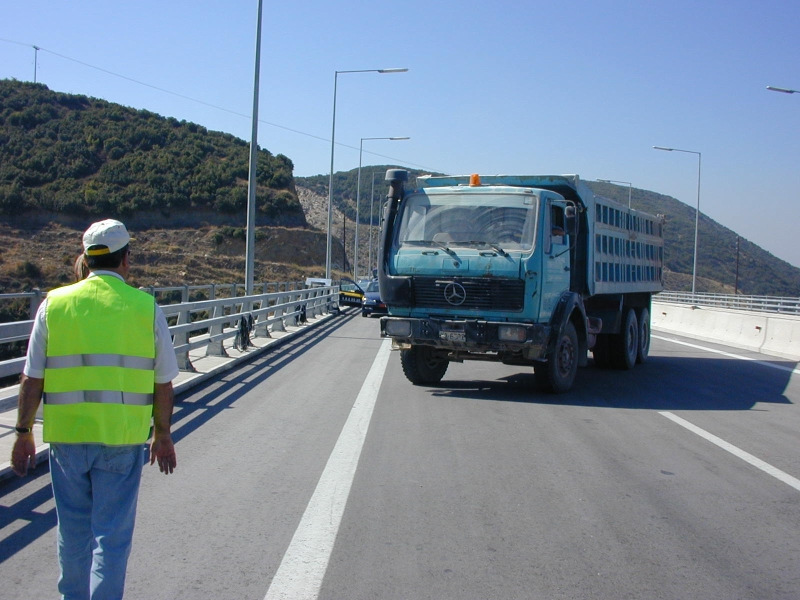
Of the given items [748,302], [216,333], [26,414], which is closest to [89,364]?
[26,414]

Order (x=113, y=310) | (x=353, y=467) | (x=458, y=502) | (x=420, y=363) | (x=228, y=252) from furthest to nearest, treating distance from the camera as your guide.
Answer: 1. (x=228, y=252)
2. (x=420, y=363)
3. (x=353, y=467)
4. (x=458, y=502)
5. (x=113, y=310)

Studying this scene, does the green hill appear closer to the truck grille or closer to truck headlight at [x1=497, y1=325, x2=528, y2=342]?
the truck grille

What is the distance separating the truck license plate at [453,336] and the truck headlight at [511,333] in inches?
18.1

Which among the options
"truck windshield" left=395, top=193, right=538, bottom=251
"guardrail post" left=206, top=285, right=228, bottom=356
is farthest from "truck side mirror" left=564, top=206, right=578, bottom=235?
"guardrail post" left=206, top=285, right=228, bottom=356

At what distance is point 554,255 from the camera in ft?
36.9

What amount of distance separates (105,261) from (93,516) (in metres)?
1.10

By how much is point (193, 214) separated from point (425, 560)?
6611 cm

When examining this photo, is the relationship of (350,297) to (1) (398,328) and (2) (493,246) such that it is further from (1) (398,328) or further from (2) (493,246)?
(2) (493,246)

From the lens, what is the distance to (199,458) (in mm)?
7395

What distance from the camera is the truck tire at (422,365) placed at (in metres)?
12.3

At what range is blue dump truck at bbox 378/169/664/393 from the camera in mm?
10859

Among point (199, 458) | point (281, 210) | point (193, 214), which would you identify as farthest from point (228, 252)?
point (199, 458)

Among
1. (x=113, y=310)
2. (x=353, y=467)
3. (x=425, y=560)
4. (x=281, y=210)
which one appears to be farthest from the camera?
(x=281, y=210)

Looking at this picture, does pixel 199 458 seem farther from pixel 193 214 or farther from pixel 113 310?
pixel 193 214
